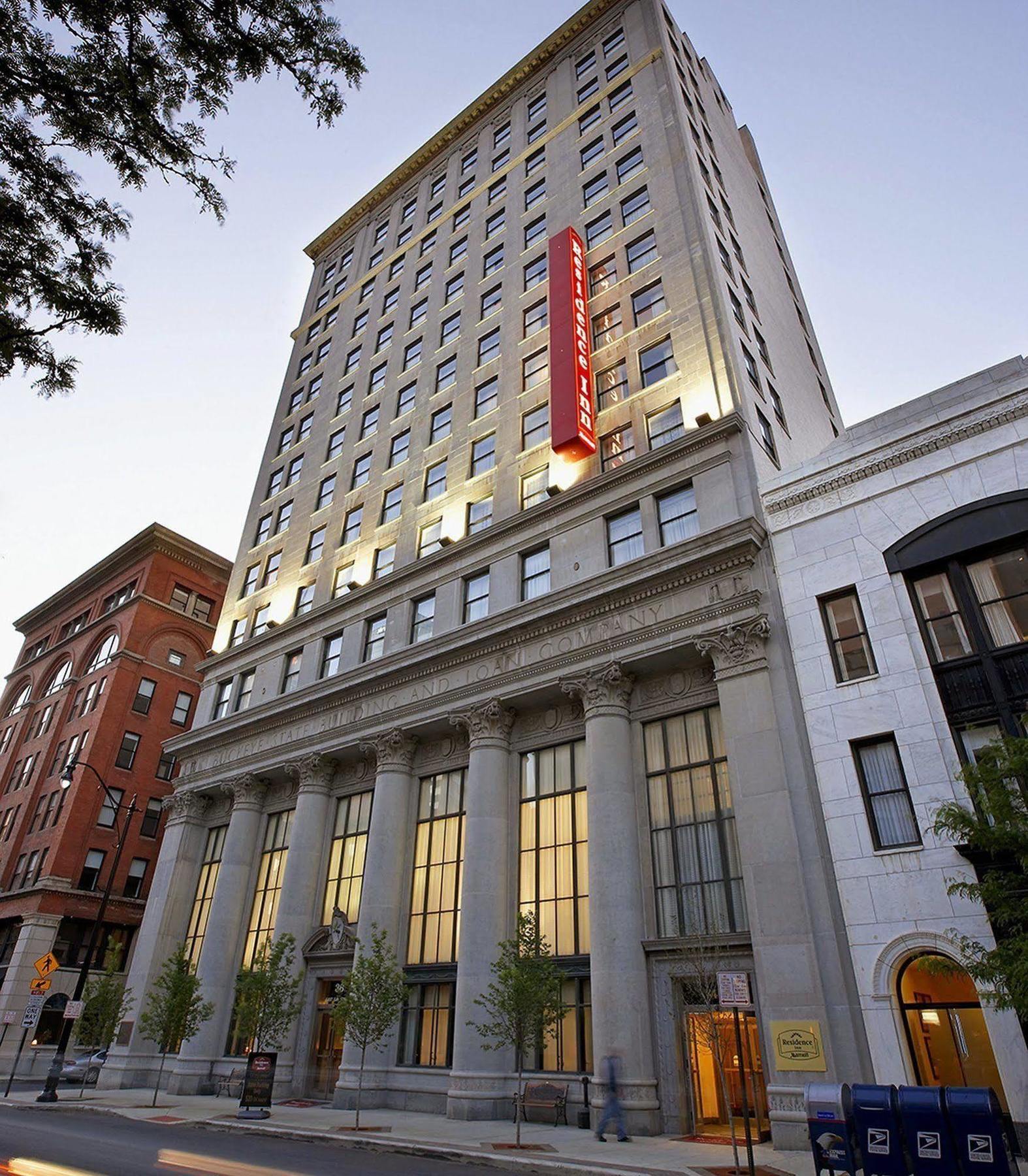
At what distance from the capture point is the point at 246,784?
116 feet

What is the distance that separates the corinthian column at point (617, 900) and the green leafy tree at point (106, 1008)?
937 inches

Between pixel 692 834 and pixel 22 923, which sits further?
pixel 22 923

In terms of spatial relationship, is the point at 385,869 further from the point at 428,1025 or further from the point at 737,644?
the point at 737,644

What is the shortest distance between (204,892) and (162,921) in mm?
2116

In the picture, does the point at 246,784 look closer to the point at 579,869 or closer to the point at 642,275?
the point at 579,869

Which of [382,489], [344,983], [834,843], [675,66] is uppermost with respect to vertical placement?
[675,66]

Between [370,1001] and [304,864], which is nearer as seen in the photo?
[370,1001]

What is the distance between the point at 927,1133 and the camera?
11.3 metres

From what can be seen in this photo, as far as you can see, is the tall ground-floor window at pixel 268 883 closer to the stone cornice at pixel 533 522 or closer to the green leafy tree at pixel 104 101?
the stone cornice at pixel 533 522

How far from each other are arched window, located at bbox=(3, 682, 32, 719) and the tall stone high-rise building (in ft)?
110

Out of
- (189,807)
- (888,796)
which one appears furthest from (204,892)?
(888,796)

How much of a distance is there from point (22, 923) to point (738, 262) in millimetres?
55622

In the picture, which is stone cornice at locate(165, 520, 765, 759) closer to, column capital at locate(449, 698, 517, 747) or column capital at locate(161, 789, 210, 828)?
column capital at locate(449, 698, 517, 747)

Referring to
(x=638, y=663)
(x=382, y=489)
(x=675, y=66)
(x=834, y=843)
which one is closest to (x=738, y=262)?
(x=675, y=66)
